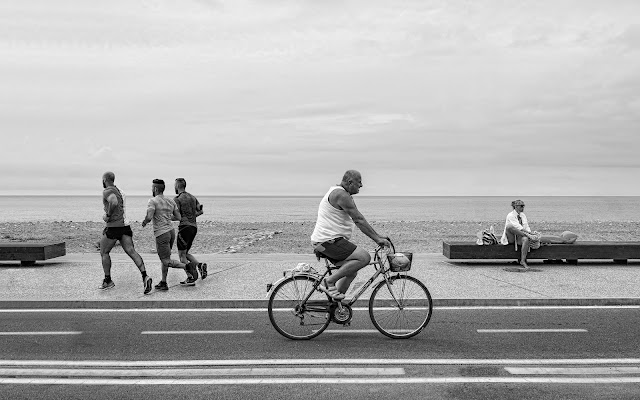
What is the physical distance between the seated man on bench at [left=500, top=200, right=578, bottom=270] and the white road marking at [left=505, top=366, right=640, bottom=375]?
23.3 feet

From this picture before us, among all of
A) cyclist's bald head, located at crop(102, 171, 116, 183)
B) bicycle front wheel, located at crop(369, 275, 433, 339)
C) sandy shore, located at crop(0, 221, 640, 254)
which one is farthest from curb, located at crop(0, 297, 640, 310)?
sandy shore, located at crop(0, 221, 640, 254)

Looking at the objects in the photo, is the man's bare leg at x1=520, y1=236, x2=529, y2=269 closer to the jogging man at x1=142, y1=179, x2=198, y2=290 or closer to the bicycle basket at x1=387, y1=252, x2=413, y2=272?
the bicycle basket at x1=387, y1=252, x2=413, y2=272

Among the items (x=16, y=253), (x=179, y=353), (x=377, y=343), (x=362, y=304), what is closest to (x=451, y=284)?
(x=362, y=304)

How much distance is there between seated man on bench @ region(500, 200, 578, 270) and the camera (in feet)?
43.5

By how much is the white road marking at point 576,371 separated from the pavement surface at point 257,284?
146 inches

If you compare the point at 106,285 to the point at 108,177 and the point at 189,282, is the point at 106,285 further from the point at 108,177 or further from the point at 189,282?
the point at 108,177

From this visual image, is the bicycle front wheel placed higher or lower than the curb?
higher

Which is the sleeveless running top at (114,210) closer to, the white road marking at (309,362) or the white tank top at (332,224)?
the white road marking at (309,362)

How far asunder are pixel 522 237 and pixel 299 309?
749 centimetres

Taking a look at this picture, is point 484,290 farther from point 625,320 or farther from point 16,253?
point 16,253

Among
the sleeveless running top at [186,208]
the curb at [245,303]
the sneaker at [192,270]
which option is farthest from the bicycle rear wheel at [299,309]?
the sleeveless running top at [186,208]

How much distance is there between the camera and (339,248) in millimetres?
7266

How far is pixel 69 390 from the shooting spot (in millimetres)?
5512

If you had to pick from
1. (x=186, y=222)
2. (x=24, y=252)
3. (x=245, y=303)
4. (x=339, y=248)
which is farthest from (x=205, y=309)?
(x=24, y=252)
